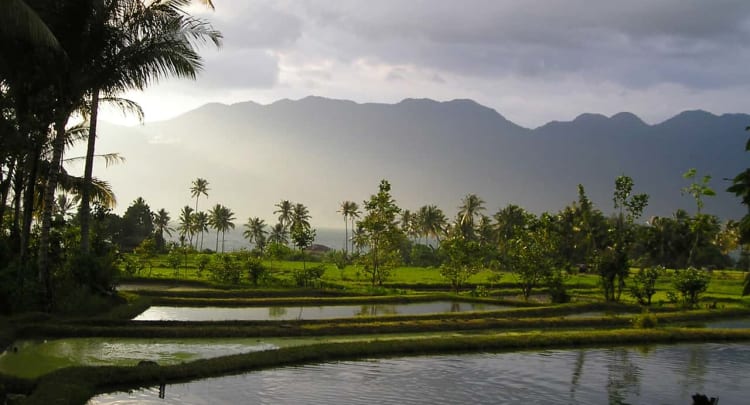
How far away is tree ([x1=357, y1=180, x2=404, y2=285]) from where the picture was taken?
35969mm

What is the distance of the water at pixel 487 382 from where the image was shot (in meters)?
11.3

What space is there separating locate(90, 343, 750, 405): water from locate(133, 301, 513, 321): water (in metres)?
7.89

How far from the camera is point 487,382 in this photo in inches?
507

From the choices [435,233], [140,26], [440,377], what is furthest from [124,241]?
[440,377]

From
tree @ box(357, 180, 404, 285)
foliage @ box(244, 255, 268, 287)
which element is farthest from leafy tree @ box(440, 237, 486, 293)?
foliage @ box(244, 255, 268, 287)

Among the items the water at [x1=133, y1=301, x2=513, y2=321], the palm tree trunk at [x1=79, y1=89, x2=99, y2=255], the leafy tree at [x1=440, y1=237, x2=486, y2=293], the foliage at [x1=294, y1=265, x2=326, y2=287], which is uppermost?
the palm tree trunk at [x1=79, y1=89, x2=99, y2=255]

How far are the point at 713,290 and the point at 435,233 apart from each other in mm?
60067

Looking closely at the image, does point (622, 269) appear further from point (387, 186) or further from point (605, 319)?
point (387, 186)

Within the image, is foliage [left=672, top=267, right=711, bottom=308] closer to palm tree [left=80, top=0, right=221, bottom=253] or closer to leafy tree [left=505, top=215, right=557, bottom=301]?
leafy tree [left=505, top=215, right=557, bottom=301]

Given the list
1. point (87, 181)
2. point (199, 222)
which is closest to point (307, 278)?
point (87, 181)

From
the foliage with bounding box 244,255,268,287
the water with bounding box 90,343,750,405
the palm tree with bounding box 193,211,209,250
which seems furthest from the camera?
the palm tree with bounding box 193,211,209,250

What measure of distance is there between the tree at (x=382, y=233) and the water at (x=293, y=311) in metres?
8.58

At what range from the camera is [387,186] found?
121 feet

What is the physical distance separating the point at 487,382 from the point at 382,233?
23.2 meters
